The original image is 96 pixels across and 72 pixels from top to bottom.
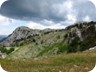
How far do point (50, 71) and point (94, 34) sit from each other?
157291mm

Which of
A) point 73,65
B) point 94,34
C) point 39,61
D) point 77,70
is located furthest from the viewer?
point 94,34

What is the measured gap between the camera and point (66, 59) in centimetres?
3528

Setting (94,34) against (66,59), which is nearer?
(66,59)

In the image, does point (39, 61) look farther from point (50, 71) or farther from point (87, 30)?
point (87, 30)

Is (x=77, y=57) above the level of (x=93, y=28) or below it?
above

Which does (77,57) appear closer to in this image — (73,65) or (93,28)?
(73,65)

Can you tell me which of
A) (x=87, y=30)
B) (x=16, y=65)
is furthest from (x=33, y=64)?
(x=87, y=30)

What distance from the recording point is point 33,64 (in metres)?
32.7

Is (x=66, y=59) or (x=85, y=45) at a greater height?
(x=66, y=59)

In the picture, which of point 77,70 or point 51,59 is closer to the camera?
point 77,70

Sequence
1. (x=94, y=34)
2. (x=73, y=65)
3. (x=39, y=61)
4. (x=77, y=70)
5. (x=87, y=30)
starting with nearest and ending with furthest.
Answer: (x=77, y=70)
(x=73, y=65)
(x=39, y=61)
(x=94, y=34)
(x=87, y=30)

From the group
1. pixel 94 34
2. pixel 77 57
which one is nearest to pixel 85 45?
pixel 94 34

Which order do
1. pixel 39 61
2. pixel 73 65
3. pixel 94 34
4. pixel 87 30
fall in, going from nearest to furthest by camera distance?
pixel 73 65
pixel 39 61
pixel 94 34
pixel 87 30

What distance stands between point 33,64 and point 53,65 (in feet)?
6.83
